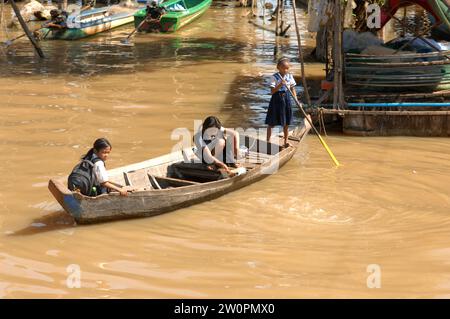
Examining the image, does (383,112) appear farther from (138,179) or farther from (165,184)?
(138,179)

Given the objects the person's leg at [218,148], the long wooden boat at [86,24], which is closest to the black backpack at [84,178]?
the person's leg at [218,148]

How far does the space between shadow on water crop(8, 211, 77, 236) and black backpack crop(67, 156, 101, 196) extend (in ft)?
1.62

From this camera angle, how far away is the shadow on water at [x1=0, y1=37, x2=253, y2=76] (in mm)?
15594

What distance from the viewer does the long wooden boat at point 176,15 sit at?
2095 centimetres

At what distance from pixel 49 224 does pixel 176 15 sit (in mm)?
14816

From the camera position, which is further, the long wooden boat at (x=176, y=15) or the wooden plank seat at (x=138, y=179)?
the long wooden boat at (x=176, y=15)

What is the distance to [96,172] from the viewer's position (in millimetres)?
6844

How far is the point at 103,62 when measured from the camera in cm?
1644

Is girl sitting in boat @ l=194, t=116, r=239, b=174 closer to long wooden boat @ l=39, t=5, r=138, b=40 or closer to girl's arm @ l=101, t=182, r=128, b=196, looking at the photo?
girl's arm @ l=101, t=182, r=128, b=196

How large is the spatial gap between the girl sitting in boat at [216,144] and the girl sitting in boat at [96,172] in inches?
52.3

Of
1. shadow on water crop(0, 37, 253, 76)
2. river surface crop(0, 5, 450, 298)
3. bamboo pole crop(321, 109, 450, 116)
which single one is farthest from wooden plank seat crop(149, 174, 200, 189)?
shadow on water crop(0, 37, 253, 76)

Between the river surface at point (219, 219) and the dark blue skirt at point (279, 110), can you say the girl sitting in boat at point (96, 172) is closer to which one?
the river surface at point (219, 219)

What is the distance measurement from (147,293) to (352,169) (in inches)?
171

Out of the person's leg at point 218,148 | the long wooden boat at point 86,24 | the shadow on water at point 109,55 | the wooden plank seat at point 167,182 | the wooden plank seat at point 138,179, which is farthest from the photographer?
the long wooden boat at point 86,24
